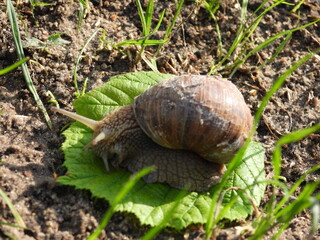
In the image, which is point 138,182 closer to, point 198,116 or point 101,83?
point 198,116

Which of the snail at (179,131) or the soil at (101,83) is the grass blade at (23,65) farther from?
the snail at (179,131)

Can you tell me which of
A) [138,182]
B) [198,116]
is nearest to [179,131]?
[198,116]

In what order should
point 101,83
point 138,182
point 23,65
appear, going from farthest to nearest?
point 101,83
point 23,65
point 138,182

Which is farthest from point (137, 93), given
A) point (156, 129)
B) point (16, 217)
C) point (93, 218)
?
point (16, 217)

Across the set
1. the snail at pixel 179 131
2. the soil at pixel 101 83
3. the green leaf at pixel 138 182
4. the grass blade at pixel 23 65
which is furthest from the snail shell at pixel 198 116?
the grass blade at pixel 23 65

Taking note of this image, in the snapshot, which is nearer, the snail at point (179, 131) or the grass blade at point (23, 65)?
the snail at point (179, 131)

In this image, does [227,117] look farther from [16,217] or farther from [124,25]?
[124,25]
